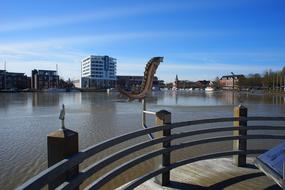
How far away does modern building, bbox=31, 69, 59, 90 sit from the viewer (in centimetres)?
16450

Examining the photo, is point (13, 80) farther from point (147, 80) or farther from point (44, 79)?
point (147, 80)

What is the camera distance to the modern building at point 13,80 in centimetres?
15738

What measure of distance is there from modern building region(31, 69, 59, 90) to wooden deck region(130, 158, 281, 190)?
160357 mm

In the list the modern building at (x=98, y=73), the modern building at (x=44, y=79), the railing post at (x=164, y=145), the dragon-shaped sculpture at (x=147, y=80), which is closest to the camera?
the railing post at (x=164, y=145)

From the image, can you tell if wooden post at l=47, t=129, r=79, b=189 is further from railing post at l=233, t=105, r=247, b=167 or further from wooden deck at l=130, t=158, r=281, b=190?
railing post at l=233, t=105, r=247, b=167

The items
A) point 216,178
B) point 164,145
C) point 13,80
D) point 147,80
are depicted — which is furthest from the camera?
point 13,80

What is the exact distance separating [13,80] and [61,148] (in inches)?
6893

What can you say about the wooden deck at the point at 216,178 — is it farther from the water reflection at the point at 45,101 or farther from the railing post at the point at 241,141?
the water reflection at the point at 45,101

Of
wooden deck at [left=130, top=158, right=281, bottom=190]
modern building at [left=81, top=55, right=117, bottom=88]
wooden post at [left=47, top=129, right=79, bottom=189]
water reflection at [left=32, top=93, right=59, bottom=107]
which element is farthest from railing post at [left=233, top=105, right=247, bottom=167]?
modern building at [left=81, top=55, right=117, bottom=88]

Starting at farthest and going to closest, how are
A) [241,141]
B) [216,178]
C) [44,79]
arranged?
[44,79]
[241,141]
[216,178]

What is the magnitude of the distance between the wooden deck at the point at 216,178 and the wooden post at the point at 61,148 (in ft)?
8.78

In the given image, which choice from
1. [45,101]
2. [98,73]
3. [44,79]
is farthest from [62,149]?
[98,73]

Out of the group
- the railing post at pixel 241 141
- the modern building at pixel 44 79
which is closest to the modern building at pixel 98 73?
the modern building at pixel 44 79

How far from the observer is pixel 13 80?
168750mm
